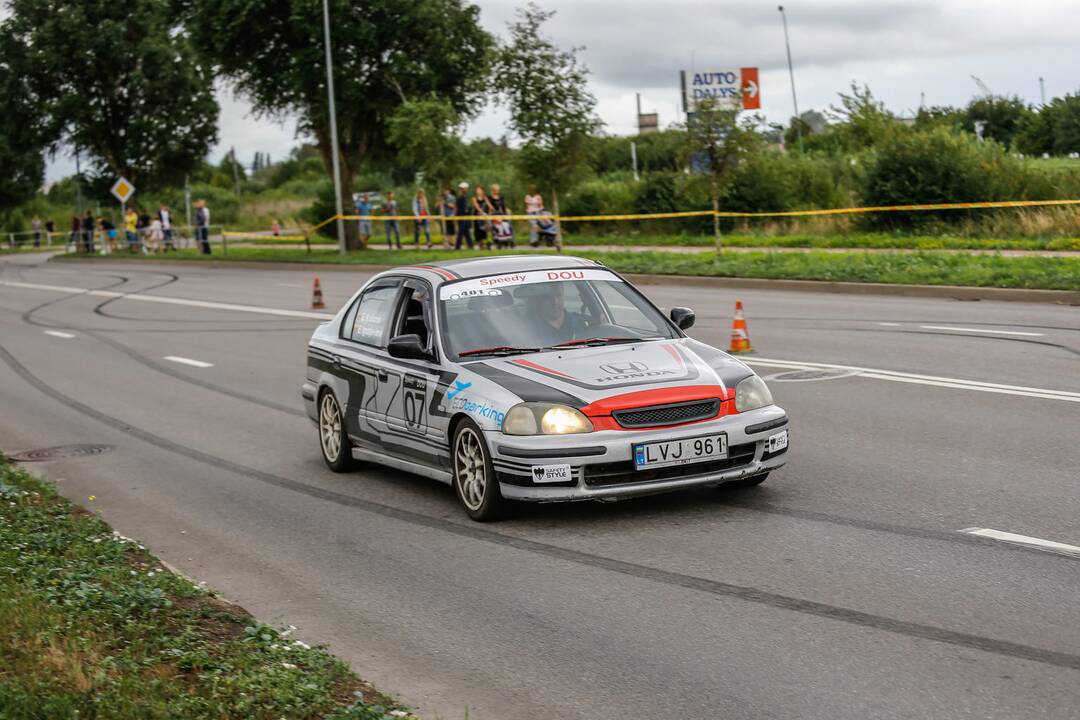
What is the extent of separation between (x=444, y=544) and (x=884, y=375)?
6.94 meters

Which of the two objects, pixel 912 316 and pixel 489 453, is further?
pixel 912 316

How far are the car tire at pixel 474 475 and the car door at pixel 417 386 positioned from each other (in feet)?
0.85

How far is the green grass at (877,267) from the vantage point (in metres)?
22.4

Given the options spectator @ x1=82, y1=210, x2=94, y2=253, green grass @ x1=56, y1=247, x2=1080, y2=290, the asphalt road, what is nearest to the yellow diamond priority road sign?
spectator @ x1=82, y1=210, x2=94, y2=253

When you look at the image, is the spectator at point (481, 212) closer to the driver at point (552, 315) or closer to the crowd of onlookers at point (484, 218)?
the crowd of onlookers at point (484, 218)

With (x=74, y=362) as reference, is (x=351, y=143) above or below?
above

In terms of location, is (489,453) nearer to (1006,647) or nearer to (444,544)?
(444,544)

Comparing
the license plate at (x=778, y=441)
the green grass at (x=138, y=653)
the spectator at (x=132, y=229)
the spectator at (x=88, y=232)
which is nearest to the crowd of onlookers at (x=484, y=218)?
the spectator at (x=132, y=229)

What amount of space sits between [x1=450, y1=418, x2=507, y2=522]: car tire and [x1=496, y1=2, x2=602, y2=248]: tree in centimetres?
2772

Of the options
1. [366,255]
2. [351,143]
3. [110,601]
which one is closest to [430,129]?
[366,255]

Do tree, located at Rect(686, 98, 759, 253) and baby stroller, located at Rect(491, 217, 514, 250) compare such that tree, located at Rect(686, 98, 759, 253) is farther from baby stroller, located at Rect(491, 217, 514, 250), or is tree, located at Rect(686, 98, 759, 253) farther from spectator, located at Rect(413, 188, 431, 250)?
spectator, located at Rect(413, 188, 431, 250)

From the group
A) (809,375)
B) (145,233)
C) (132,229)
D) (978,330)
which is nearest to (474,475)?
(809,375)

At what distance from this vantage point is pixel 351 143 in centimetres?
4912

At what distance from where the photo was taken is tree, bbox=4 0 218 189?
65.9 metres
